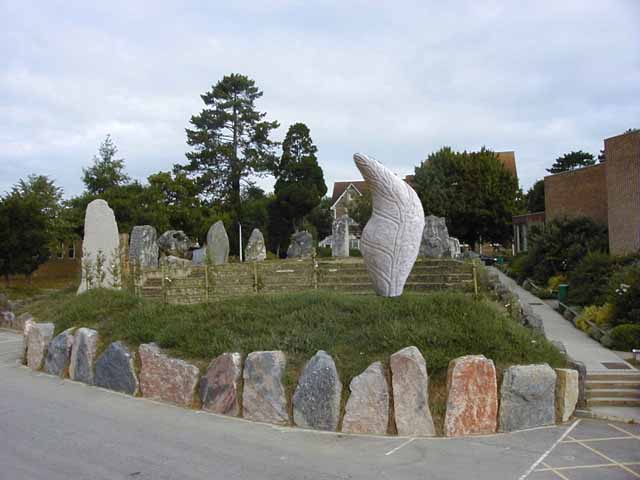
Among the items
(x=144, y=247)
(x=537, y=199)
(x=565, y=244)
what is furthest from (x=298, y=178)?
(x=537, y=199)

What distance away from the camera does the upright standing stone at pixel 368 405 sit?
6.81 m

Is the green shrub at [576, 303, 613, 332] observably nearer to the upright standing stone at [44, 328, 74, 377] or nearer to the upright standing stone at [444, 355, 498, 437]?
the upright standing stone at [444, 355, 498, 437]

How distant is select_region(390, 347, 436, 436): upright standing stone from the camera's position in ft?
22.0

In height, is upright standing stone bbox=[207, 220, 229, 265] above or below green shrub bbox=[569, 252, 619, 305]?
above

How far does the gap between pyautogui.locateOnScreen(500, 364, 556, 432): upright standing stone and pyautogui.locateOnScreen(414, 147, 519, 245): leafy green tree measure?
35950mm

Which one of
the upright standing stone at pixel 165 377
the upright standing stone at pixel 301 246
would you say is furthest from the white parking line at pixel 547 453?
the upright standing stone at pixel 301 246

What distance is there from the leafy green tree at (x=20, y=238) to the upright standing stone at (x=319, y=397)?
2083cm

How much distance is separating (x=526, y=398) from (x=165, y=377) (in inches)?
189

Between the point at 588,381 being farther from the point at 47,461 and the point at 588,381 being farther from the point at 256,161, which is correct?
the point at 256,161

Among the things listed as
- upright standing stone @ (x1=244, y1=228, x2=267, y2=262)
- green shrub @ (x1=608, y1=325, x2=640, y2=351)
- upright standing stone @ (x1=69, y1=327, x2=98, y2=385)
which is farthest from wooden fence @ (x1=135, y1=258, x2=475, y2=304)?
upright standing stone @ (x1=244, y1=228, x2=267, y2=262)

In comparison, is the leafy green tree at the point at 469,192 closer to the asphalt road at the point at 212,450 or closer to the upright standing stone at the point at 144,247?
the upright standing stone at the point at 144,247

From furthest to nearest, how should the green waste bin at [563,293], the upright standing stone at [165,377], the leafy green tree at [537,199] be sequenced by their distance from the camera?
the leafy green tree at [537,199]
the green waste bin at [563,293]
the upright standing stone at [165,377]

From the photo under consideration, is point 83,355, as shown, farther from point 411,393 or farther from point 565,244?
point 565,244

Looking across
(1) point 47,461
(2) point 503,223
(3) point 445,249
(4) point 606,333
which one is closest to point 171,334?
(1) point 47,461
